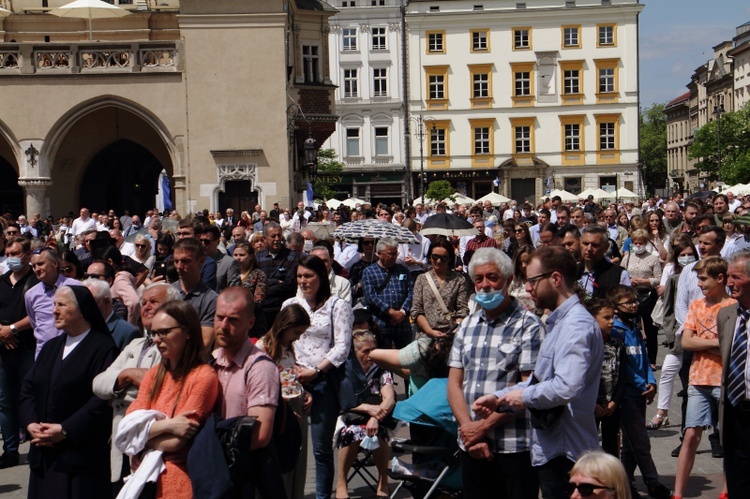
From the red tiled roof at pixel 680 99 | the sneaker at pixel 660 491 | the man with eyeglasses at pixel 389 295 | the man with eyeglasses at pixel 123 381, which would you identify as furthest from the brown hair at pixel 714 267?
the red tiled roof at pixel 680 99

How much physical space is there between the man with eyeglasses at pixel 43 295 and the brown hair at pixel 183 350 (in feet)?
14.2

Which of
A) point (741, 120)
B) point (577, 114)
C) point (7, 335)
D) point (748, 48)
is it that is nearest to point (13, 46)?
point (7, 335)

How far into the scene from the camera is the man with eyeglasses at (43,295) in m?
9.54

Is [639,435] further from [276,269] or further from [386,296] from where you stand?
[276,269]

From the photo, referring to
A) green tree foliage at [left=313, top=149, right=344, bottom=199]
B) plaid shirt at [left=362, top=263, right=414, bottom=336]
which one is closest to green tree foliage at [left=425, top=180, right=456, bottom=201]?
green tree foliage at [left=313, top=149, right=344, bottom=199]

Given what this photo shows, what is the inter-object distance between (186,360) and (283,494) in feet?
2.95

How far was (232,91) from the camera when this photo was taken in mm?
30453

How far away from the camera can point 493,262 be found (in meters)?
6.09

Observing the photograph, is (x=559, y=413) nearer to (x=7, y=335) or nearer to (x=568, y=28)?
(x=7, y=335)

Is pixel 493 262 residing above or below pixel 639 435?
above

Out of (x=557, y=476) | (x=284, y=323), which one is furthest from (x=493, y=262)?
(x=284, y=323)

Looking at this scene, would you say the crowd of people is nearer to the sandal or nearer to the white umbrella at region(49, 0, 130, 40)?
the sandal

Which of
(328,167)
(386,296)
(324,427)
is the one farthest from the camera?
(328,167)

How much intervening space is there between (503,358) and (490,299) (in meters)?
0.33
